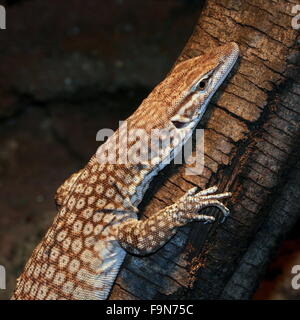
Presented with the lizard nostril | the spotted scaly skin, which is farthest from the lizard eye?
the lizard nostril

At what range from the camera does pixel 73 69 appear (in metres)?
6.86

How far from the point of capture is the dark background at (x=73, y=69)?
6.78m

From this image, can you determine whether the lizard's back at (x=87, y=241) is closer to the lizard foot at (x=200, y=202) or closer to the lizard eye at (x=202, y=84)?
the lizard foot at (x=200, y=202)

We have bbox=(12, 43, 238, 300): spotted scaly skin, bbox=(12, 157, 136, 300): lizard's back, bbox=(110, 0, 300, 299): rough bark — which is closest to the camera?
bbox=(110, 0, 300, 299): rough bark

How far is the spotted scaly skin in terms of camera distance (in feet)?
10.2

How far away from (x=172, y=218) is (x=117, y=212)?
0.47 m

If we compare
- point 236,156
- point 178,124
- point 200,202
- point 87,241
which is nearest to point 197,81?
point 178,124

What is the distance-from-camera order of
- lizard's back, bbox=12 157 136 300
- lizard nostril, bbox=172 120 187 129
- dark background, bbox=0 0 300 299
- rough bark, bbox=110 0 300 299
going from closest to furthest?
rough bark, bbox=110 0 300 299, lizard nostril, bbox=172 120 187 129, lizard's back, bbox=12 157 136 300, dark background, bbox=0 0 300 299

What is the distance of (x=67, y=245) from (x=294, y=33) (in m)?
2.03

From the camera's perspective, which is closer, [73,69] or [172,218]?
[172,218]

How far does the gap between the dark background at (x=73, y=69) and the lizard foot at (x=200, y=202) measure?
3.88 metres

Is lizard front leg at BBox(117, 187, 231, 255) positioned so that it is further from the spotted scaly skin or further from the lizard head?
the lizard head

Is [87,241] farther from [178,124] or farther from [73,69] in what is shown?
[73,69]

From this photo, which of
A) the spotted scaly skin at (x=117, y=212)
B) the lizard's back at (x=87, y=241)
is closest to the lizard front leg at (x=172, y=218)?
the spotted scaly skin at (x=117, y=212)
